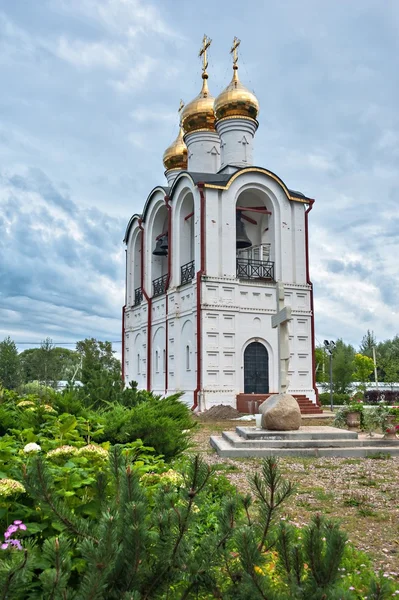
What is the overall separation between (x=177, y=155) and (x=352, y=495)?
27.0 m

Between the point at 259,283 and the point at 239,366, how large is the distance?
346cm

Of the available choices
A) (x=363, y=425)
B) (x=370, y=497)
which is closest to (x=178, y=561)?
(x=370, y=497)

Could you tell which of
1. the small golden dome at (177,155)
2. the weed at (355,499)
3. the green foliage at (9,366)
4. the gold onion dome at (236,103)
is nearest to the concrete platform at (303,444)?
the weed at (355,499)

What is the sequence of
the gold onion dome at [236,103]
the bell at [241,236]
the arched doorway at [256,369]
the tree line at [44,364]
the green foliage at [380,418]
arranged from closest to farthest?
the green foliage at [380,418] → the arched doorway at [256,369] → the bell at [241,236] → the gold onion dome at [236,103] → the tree line at [44,364]

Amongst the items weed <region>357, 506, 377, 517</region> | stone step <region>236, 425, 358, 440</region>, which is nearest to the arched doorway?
stone step <region>236, 425, 358, 440</region>

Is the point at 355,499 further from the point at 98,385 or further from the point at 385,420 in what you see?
the point at 385,420

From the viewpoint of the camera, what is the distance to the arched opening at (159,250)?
2670cm

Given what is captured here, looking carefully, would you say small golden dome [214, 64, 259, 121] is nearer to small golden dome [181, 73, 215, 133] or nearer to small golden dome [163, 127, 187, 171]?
small golden dome [181, 73, 215, 133]

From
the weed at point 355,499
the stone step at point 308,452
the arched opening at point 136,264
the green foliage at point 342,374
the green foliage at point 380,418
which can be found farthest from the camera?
the green foliage at point 342,374

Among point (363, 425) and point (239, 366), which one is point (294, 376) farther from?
point (363, 425)

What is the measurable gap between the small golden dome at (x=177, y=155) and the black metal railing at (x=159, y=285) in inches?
316

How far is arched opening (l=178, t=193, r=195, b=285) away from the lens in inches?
957

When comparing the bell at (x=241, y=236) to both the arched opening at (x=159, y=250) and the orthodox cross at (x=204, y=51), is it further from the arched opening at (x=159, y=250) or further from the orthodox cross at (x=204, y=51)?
the orthodox cross at (x=204, y=51)

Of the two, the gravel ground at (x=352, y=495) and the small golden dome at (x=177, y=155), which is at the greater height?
the small golden dome at (x=177, y=155)
